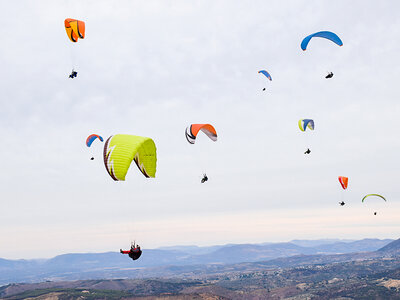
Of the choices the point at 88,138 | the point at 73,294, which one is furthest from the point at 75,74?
the point at 73,294

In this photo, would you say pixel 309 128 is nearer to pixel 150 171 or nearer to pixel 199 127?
pixel 199 127

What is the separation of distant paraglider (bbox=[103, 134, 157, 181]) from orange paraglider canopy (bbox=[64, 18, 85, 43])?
19145mm

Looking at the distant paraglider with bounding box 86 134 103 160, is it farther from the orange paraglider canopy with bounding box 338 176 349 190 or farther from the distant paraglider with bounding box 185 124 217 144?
the orange paraglider canopy with bounding box 338 176 349 190

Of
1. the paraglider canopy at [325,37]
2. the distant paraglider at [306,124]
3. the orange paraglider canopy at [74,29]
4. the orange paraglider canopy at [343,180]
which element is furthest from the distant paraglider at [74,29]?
the orange paraglider canopy at [343,180]

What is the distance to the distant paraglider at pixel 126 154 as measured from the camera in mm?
30469

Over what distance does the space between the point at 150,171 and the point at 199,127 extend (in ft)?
30.1

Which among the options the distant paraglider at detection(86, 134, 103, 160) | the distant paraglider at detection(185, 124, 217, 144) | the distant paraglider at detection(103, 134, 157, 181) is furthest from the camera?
the distant paraglider at detection(86, 134, 103, 160)

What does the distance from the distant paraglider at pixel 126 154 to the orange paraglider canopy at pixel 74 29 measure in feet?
62.8

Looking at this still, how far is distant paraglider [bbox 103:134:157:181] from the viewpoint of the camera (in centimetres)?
3047

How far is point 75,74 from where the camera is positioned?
165 feet

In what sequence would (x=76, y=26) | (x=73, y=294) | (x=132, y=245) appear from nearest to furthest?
(x=132, y=245)
(x=76, y=26)
(x=73, y=294)

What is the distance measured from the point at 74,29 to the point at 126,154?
2384cm

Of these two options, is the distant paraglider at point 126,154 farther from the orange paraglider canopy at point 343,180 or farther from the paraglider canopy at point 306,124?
the orange paraglider canopy at point 343,180

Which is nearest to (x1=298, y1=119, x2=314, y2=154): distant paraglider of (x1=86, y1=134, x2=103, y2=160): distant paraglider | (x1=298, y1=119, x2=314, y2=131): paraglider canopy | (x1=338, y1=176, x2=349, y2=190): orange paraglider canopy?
(x1=298, y1=119, x2=314, y2=131): paraglider canopy
